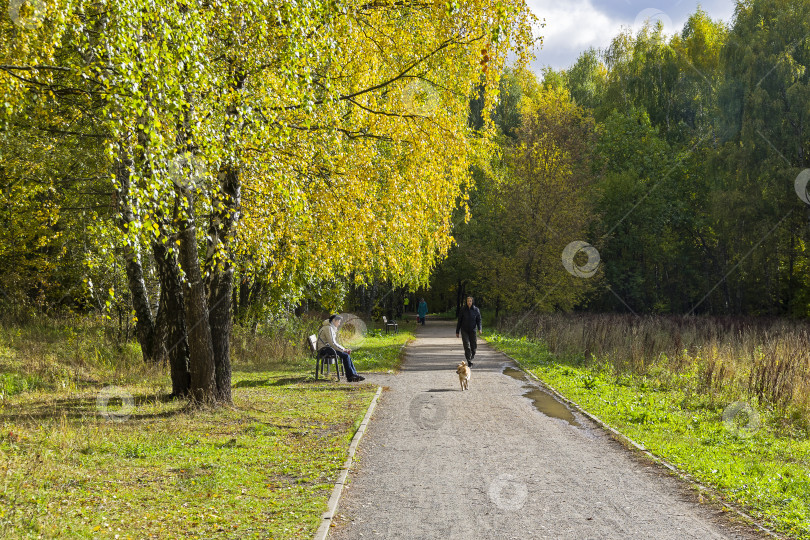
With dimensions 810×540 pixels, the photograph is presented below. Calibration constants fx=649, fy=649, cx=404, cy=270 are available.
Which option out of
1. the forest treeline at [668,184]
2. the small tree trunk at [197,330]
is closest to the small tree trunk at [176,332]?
the small tree trunk at [197,330]

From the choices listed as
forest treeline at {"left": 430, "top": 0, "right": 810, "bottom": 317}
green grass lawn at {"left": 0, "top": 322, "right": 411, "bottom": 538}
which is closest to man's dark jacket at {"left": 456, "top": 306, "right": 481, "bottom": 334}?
green grass lawn at {"left": 0, "top": 322, "right": 411, "bottom": 538}

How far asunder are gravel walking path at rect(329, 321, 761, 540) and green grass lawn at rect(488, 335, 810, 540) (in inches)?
17.5

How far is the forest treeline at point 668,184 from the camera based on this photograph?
2775cm

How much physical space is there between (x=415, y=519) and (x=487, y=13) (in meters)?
7.85

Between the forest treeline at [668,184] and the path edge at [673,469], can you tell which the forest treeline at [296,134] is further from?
the forest treeline at [668,184]

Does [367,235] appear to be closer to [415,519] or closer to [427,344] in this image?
[415,519]

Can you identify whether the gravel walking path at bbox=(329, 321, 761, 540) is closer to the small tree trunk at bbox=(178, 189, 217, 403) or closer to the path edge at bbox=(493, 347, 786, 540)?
the path edge at bbox=(493, 347, 786, 540)

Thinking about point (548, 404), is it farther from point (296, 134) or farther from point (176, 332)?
point (176, 332)

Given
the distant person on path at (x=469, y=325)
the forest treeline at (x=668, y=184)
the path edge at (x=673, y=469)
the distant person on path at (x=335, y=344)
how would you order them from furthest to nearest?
the forest treeline at (x=668, y=184)
the distant person on path at (x=469, y=325)
the distant person on path at (x=335, y=344)
the path edge at (x=673, y=469)

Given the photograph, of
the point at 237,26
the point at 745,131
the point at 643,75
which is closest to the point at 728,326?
the point at 745,131

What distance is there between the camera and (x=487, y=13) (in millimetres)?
10227

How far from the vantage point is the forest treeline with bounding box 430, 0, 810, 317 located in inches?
1093

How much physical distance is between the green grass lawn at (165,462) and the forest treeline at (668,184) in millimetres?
15579

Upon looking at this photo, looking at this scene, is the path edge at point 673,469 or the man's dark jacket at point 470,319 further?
the man's dark jacket at point 470,319
